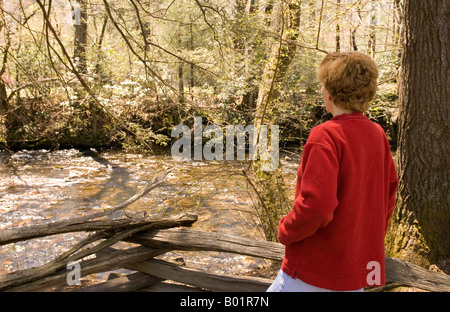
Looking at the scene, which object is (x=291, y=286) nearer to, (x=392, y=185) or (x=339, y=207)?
(x=339, y=207)

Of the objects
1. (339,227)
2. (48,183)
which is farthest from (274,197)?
(48,183)

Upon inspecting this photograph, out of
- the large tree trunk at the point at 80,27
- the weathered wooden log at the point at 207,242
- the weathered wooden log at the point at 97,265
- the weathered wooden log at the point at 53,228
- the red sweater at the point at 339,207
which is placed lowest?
the weathered wooden log at the point at 97,265

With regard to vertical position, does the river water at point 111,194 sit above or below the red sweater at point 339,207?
below

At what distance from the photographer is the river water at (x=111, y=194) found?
5.38 meters

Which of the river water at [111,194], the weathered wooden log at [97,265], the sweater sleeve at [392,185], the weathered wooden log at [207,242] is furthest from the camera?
the river water at [111,194]

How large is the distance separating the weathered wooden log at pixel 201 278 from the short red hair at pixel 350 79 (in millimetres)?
1678

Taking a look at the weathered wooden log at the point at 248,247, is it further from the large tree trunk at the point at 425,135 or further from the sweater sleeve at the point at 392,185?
the sweater sleeve at the point at 392,185

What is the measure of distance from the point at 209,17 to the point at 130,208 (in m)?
3.90

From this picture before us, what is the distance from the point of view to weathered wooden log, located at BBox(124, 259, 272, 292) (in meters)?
2.93

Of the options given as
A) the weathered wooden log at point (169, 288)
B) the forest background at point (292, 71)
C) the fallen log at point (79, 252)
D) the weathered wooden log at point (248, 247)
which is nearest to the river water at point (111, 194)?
the forest background at point (292, 71)

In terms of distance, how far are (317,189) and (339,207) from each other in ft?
0.64

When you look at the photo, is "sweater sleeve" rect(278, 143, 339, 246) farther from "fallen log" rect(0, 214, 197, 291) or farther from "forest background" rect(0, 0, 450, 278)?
"forest background" rect(0, 0, 450, 278)

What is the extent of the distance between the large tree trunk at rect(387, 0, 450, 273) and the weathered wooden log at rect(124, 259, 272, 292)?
1.59m

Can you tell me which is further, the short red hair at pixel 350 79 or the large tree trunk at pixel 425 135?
the large tree trunk at pixel 425 135
